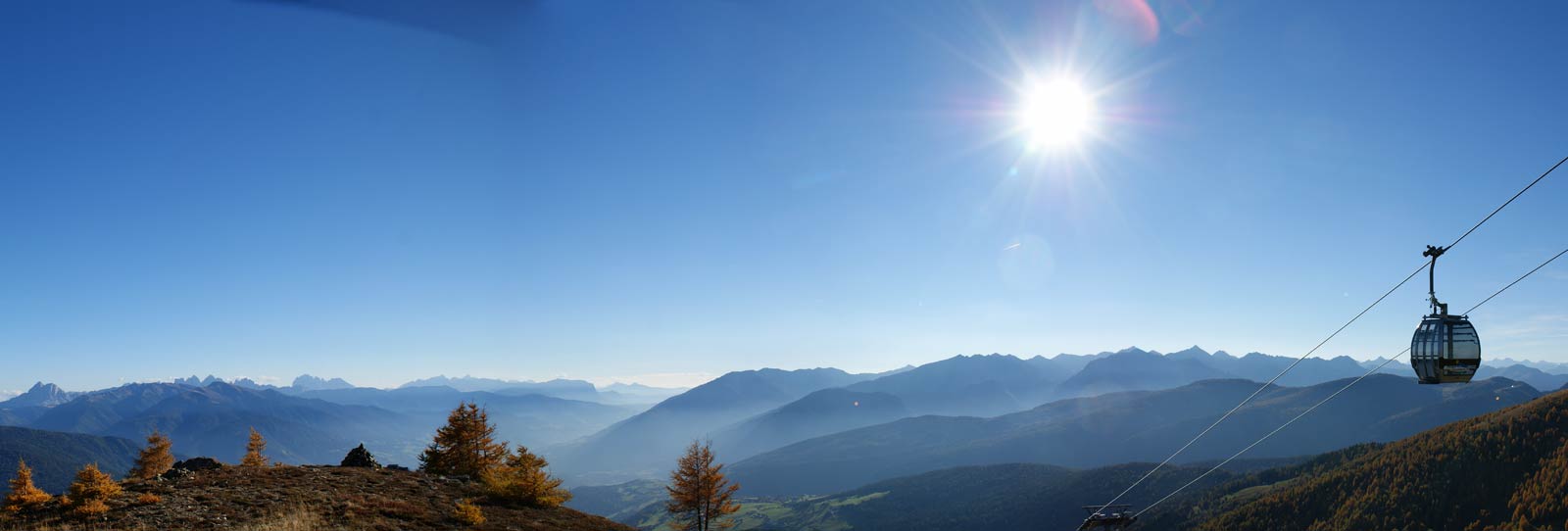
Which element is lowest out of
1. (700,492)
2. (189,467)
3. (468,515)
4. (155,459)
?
(700,492)

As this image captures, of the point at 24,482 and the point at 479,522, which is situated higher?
the point at 24,482

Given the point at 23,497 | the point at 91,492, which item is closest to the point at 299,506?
the point at 91,492

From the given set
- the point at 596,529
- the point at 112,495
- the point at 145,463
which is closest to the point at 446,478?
the point at 596,529

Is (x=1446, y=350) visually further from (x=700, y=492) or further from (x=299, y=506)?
(x=700, y=492)

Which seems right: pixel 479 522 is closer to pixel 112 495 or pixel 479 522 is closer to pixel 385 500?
pixel 385 500

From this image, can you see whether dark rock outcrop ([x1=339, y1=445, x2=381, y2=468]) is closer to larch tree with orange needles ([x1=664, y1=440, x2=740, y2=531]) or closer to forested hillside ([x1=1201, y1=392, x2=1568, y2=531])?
larch tree with orange needles ([x1=664, y1=440, x2=740, y2=531])

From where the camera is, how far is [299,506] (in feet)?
77.8

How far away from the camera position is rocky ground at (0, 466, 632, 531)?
2028 centimetres

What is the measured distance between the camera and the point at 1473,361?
1328cm

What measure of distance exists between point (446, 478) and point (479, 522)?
14.3 m

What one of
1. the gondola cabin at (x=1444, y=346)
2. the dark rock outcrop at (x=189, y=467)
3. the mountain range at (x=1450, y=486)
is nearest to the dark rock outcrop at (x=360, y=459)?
the dark rock outcrop at (x=189, y=467)

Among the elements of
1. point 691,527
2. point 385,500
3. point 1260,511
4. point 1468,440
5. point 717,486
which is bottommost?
point 1260,511

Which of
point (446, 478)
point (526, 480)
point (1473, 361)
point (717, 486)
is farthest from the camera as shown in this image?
point (717, 486)

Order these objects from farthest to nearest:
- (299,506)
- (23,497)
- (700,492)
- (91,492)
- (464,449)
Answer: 1. (464,449)
2. (700,492)
3. (299,506)
4. (91,492)
5. (23,497)
